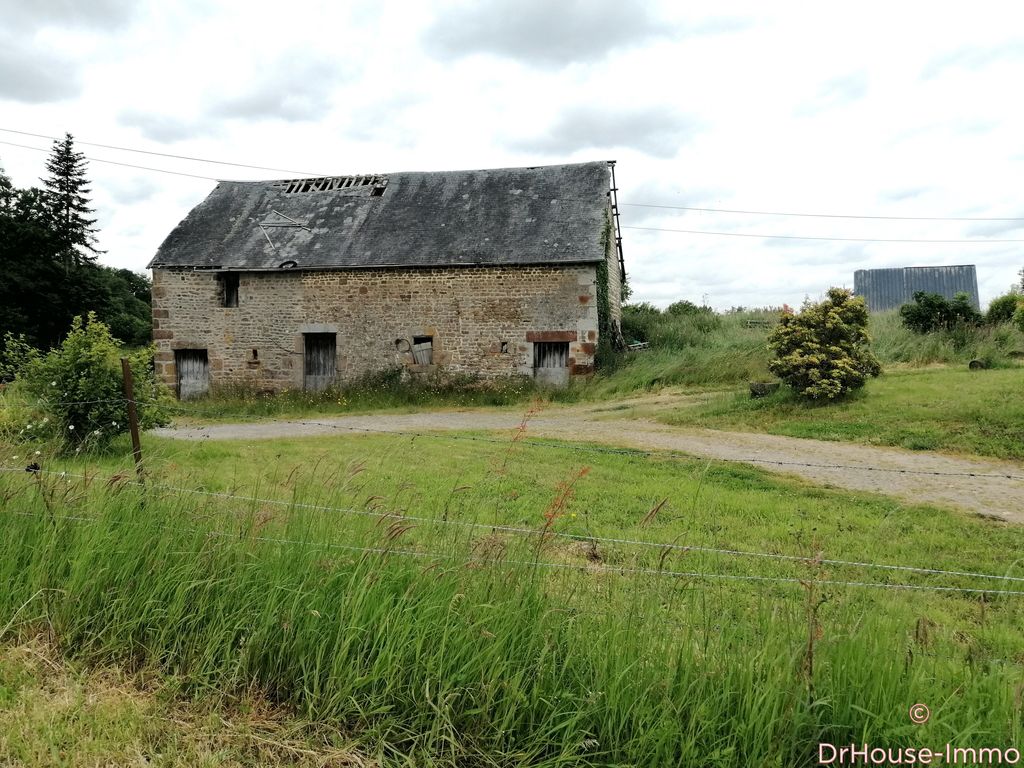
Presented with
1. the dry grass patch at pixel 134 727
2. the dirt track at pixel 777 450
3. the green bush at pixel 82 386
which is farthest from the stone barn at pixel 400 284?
the dry grass patch at pixel 134 727

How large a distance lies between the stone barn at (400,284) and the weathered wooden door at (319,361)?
0.15ft

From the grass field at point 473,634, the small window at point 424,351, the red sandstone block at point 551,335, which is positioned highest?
the red sandstone block at point 551,335

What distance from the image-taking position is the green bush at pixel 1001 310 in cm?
1617

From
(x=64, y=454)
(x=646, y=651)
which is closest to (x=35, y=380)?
(x=64, y=454)

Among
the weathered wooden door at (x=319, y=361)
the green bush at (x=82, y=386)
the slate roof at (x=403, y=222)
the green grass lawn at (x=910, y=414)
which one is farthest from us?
the weathered wooden door at (x=319, y=361)

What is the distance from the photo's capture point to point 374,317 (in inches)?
730

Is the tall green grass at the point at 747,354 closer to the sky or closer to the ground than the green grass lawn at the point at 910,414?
closer to the sky

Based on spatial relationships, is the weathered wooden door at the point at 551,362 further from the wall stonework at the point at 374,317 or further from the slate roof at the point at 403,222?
the slate roof at the point at 403,222

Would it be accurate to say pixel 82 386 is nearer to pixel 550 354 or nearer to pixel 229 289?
pixel 229 289

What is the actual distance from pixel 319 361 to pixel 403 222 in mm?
4724

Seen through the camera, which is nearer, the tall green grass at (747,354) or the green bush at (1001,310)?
the tall green grass at (747,354)

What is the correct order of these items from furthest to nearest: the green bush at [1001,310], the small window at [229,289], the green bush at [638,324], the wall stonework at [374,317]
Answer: the green bush at [638,324], the small window at [229,289], the wall stonework at [374,317], the green bush at [1001,310]

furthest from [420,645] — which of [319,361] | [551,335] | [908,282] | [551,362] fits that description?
[908,282]

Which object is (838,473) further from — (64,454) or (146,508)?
(64,454)
